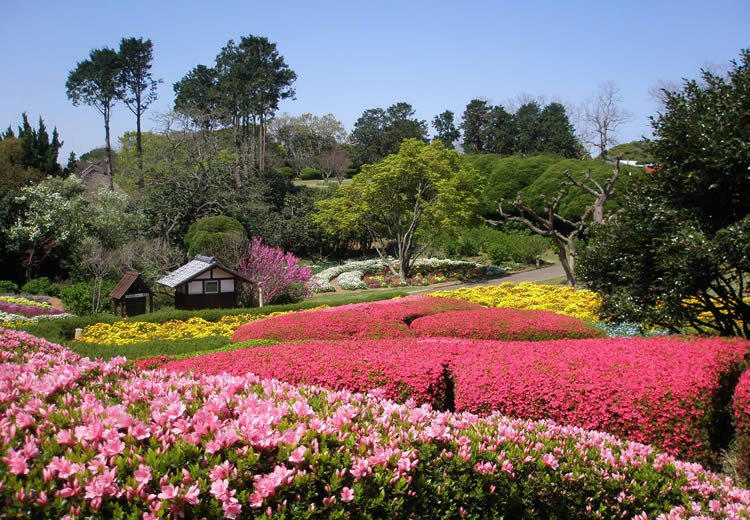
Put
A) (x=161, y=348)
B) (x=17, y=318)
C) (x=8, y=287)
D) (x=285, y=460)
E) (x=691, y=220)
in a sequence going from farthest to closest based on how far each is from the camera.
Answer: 1. (x=8, y=287)
2. (x=17, y=318)
3. (x=161, y=348)
4. (x=691, y=220)
5. (x=285, y=460)

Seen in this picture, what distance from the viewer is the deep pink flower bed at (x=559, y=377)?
4805 mm

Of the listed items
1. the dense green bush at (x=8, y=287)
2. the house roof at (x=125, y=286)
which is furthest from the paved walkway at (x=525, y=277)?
the dense green bush at (x=8, y=287)

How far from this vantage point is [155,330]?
13117 millimetres

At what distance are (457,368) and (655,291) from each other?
413cm

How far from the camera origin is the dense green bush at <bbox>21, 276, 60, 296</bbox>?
2223 cm

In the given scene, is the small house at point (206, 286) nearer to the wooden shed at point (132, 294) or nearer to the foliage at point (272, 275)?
the foliage at point (272, 275)

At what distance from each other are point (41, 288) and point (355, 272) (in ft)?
45.6

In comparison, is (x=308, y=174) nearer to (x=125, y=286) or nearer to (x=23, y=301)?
(x=23, y=301)

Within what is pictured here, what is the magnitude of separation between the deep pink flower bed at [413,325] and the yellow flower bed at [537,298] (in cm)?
331

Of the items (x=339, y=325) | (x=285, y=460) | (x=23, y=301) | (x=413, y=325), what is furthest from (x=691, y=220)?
(x=23, y=301)

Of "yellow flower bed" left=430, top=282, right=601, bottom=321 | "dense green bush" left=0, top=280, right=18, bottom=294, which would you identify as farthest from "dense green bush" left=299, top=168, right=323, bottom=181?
"yellow flower bed" left=430, top=282, right=601, bottom=321

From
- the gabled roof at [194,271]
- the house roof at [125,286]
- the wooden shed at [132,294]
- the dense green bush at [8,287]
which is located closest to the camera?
the house roof at [125,286]

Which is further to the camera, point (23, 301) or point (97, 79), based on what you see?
point (97, 79)

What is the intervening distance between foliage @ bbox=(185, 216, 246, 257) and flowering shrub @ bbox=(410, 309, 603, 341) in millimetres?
15674
